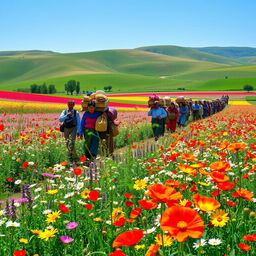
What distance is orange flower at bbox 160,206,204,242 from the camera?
1.33 metres

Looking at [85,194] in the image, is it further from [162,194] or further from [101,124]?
[101,124]

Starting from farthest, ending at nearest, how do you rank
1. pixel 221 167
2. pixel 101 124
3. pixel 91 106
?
pixel 91 106, pixel 101 124, pixel 221 167

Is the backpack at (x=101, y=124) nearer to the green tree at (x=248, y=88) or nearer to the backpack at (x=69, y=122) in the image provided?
the backpack at (x=69, y=122)

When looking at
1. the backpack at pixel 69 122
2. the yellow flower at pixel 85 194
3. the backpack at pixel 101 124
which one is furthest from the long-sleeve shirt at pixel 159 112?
the yellow flower at pixel 85 194

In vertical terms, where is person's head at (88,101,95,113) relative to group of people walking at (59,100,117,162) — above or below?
above

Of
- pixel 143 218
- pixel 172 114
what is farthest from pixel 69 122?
pixel 143 218

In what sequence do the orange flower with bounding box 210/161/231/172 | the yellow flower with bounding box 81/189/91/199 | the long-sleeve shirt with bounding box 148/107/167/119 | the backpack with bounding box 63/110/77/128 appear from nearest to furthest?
1. the orange flower with bounding box 210/161/231/172
2. the yellow flower with bounding box 81/189/91/199
3. the backpack with bounding box 63/110/77/128
4. the long-sleeve shirt with bounding box 148/107/167/119

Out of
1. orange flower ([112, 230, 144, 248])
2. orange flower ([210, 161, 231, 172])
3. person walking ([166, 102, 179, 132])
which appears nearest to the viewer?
orange flower ([112, 230, 144, 248])

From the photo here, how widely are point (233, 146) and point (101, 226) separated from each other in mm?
1390

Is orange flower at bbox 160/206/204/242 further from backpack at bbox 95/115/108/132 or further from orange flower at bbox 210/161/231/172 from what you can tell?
backpack at bbox 95/115/108/132

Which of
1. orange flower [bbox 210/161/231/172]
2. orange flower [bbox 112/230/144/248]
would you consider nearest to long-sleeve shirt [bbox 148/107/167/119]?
orange flower [bbox 210/161/231/172]

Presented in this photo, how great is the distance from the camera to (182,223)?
1378mm

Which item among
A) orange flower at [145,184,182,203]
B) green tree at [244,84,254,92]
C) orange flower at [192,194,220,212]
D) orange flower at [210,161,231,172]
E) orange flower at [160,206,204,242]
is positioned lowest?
orange flower at [192,194,220,212]

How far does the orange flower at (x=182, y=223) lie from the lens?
4.35ft
